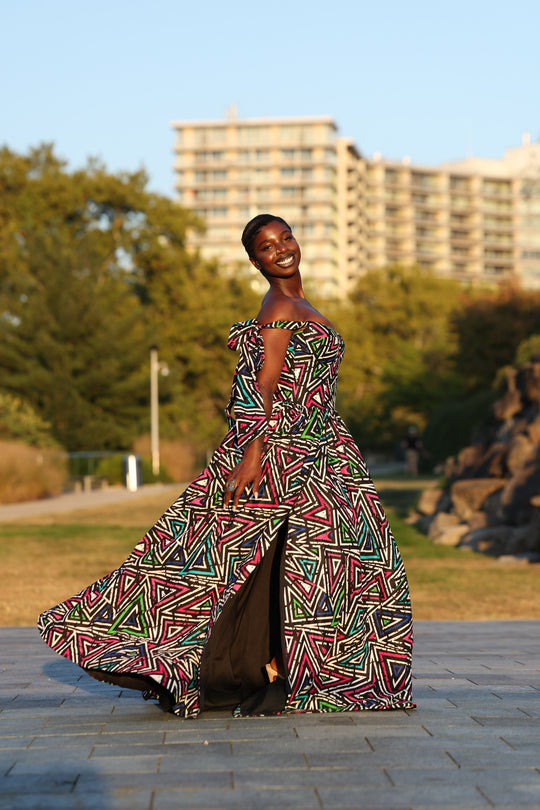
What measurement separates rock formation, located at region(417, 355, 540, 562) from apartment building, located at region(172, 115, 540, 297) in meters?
96.2

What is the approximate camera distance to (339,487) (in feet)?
14.1

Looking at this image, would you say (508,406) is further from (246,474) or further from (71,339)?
(71,339)

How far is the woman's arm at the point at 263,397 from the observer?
4168 millimetres

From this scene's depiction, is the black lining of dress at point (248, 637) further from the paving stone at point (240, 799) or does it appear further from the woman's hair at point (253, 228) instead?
the woman's hair at point (253, 228)

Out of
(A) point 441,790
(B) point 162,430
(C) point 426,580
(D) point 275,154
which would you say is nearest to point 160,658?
(A) point 441,790

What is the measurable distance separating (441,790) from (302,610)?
3.41ft

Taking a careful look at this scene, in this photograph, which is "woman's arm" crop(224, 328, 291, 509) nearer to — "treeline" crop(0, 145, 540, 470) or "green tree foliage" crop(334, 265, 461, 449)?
"treeline" crop(0, 145, 540, 470)

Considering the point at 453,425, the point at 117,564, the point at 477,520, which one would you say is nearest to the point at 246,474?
the point at 117,564

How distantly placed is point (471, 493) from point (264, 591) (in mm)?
11923

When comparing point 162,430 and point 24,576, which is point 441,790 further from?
point 162,430

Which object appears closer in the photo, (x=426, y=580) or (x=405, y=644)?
(x=405, y=644)

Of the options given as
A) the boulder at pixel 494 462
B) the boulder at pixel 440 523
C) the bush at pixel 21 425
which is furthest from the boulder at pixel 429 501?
the bush at pixel 21 425

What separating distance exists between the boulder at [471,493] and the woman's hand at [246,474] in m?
11.7

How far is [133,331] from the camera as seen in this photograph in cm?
4409
